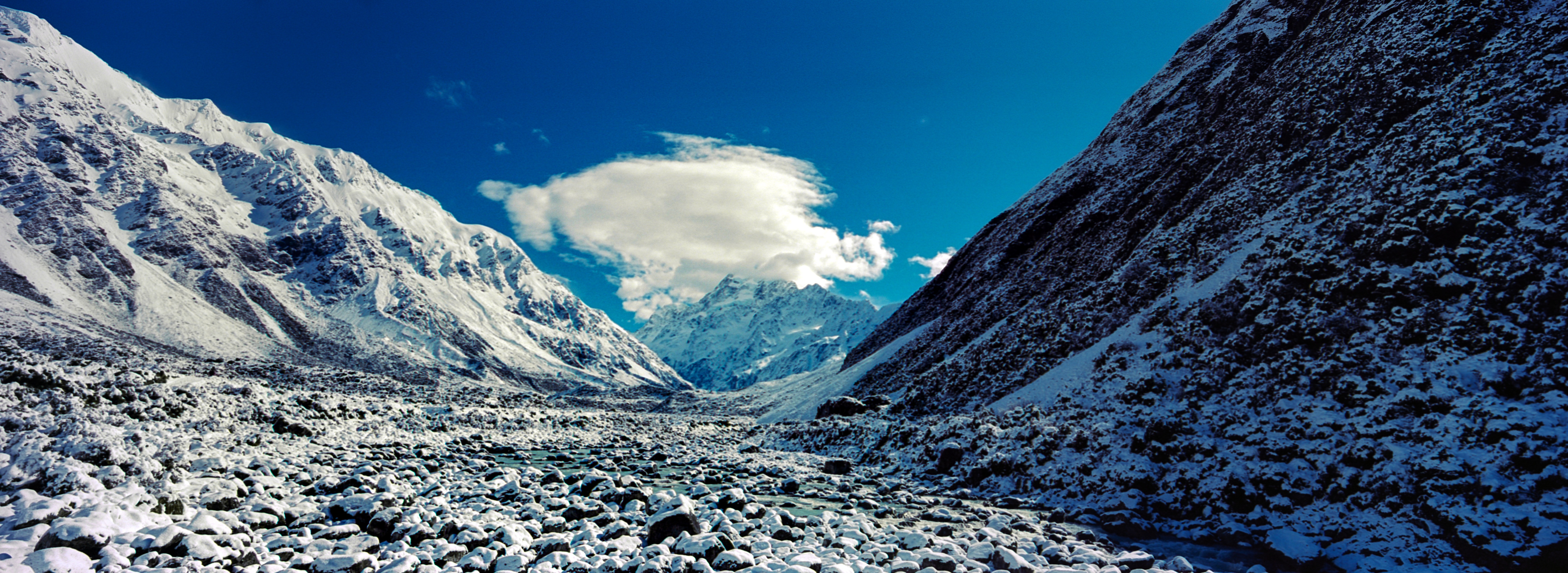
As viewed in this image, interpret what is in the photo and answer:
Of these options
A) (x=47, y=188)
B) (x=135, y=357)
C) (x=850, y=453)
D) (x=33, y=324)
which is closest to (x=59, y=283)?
(x=33, y=324)

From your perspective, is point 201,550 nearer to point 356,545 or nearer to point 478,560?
point 356,545

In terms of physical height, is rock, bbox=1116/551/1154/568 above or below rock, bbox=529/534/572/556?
above

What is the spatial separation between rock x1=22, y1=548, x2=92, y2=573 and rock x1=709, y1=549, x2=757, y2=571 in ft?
25.5

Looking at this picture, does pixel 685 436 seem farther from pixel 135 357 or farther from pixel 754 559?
pixel 135 357

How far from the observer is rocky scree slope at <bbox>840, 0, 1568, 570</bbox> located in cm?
1168

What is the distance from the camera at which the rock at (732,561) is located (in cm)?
922

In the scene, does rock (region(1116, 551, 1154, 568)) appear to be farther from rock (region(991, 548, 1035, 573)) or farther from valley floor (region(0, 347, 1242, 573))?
rock (region(991, 548, 1035, 573))

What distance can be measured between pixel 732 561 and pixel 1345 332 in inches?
730

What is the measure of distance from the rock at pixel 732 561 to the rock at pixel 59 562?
7778 mm

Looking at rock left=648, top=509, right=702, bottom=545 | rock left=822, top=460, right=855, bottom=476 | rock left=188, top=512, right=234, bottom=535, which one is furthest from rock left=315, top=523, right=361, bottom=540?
rock left=822, top=460, right=855, bottom=476

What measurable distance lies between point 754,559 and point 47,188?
733ft

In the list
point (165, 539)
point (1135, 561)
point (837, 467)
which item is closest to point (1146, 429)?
point (1135, 561)

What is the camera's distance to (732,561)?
9.24 m

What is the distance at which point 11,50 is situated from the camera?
636 ft
